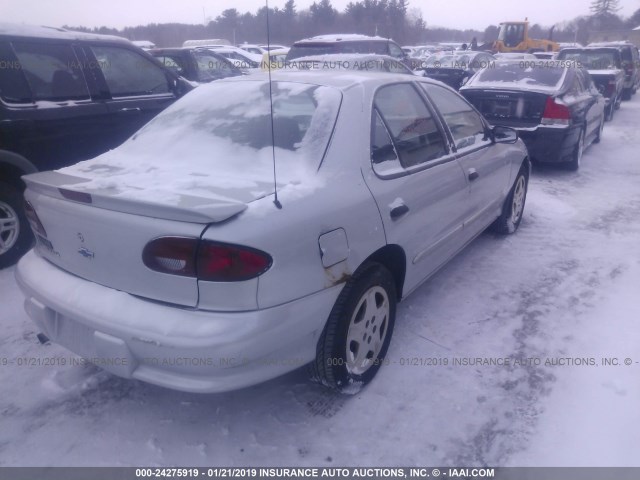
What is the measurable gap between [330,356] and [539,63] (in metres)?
6.77

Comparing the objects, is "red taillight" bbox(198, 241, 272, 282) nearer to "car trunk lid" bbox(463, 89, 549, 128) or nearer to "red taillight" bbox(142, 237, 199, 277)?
"red taillight" bbox(142, 237, 199, 277)

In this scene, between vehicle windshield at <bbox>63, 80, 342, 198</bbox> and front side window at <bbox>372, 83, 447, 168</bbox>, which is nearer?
vehicle windshield at <bbox>63, 80, 342, 198</bbox>

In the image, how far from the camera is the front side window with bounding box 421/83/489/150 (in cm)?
364

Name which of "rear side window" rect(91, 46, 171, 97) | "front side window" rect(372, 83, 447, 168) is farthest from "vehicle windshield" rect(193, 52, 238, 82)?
"front side window" rect(372, 83, 447, 168)

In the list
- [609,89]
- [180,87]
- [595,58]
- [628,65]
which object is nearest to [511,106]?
[180,87]

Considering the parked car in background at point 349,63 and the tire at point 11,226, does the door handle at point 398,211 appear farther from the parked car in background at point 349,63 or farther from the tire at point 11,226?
the parked car in background at point 349,63

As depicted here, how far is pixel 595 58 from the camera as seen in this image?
Answer: 13164mm

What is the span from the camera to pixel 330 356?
2521 millimetres

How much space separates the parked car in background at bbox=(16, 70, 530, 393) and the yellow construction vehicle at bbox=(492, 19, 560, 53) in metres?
26.6

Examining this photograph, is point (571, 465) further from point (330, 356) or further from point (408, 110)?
point (408, 110)

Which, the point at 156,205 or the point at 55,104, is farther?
the point at 55,104

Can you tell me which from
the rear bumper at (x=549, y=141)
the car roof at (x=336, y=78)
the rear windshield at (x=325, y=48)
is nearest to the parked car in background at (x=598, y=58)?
the rear windshield at (x=325, y=48)

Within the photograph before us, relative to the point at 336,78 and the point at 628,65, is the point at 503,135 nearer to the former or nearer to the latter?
the point at 336,78

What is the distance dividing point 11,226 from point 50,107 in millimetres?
1022
